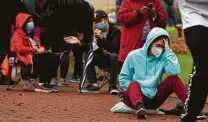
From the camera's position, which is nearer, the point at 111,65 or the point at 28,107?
the point at 28,107

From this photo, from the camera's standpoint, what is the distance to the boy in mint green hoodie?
9.26 meters

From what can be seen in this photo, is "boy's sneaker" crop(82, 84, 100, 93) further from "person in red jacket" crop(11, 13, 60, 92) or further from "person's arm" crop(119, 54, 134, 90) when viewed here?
"person's arm" crop(119, 54, 134, 90)

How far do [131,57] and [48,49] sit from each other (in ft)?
14.5

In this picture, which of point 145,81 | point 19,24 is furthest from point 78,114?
point 19,24

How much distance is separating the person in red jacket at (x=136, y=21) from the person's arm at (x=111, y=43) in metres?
1.72

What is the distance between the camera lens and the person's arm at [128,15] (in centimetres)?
1039

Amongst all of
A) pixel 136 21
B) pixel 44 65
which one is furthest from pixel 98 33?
pixel 136 21

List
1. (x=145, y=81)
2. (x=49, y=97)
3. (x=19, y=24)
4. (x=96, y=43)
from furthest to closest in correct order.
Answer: (x=19, y=24) → (x=96, y=43) → (x=49, y=97) → (x=145, y=81)

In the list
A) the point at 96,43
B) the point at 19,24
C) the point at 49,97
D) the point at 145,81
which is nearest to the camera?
the point at 145,81

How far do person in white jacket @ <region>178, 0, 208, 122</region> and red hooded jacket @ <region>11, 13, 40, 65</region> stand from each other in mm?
6182

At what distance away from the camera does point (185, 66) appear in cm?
1839

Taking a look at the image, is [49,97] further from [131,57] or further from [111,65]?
[131,57]

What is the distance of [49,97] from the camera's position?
11781mm

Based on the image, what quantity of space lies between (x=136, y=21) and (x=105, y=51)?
2247mm
